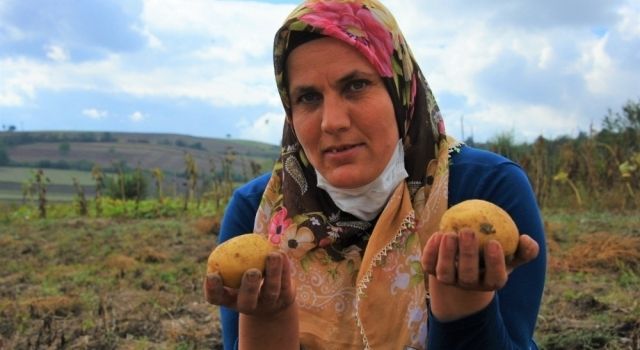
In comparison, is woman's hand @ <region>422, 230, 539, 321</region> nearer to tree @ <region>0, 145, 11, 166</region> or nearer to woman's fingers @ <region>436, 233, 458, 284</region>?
woman's fingers @ <region>436, 233, 458, 284</region>

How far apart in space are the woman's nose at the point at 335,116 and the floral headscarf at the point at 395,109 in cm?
16

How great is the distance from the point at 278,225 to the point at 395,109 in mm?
532

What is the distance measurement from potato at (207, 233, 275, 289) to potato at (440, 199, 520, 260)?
0.46m

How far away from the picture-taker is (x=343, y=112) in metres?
1.97

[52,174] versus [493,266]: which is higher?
[493,266]

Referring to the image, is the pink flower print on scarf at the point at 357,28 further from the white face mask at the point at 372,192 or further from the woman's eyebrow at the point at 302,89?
the white face mask at the point at 372,192

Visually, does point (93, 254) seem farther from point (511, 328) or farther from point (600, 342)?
point (511, 328)

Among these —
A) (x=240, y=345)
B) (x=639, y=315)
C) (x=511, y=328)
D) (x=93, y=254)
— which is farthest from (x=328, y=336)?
(x=93, y=254)

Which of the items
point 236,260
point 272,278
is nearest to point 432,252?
point 272,278

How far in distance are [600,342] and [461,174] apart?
1.83m

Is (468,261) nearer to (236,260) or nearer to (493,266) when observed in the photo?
(493,266)

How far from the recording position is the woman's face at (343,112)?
6.50ft

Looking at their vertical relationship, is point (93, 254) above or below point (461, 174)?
below

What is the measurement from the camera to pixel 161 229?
8703 millimetres
